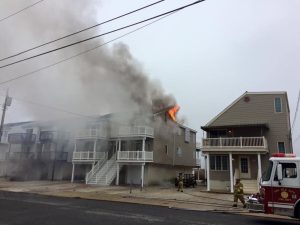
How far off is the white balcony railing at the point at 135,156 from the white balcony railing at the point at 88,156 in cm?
329

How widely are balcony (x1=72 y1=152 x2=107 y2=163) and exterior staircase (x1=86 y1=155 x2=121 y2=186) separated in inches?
27.0

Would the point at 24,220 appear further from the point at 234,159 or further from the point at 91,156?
the point at 91,156

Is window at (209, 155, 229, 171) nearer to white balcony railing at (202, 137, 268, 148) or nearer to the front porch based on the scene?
the front porch

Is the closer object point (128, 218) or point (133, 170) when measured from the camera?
point (128, 218)

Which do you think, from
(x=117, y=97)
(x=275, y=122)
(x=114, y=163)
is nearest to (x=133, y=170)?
(x=114, y=163)

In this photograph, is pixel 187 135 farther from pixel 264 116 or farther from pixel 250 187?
pixel 250 187

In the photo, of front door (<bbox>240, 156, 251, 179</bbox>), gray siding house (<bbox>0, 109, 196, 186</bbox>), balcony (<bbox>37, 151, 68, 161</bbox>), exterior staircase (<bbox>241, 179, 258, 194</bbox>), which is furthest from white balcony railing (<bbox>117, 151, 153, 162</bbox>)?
balcony (<bbox>37, 151, 68, 161</bbox>)

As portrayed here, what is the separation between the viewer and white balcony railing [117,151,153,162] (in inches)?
1111

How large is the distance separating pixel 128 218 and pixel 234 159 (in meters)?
16.9

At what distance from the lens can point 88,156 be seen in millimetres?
31094

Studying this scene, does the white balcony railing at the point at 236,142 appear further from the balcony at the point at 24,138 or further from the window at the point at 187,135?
the balcony at the point at 24,138

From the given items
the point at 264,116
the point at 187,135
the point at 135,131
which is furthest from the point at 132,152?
the point at 264,116

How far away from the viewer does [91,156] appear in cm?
3116

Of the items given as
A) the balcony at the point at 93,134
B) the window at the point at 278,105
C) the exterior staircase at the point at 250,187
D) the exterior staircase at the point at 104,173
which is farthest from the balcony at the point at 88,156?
the window at the point at 278,105
